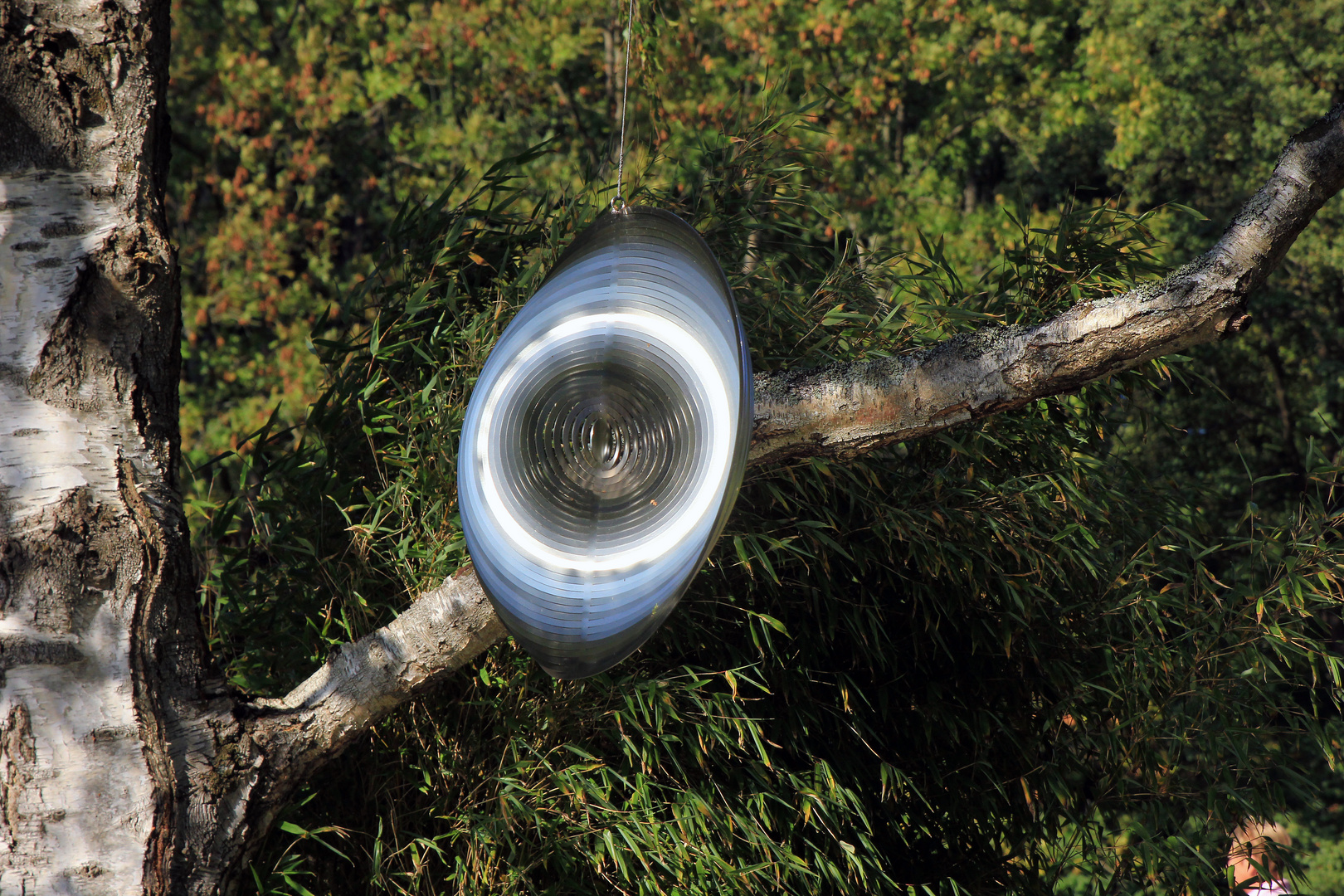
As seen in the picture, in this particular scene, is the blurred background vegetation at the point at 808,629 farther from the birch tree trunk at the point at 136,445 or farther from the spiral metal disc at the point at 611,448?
the spiral metal disc at the point at 611,448

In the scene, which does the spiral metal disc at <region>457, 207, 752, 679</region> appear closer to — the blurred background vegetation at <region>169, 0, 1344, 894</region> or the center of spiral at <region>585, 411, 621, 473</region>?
the center of spiral at <region>585, 411, 621, 473</region>

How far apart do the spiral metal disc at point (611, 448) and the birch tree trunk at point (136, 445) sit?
1.20 ft

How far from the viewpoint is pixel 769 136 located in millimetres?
2156

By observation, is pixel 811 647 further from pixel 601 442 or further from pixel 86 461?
pixel 86 461

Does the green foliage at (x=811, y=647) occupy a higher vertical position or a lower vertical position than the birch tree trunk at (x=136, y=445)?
lower

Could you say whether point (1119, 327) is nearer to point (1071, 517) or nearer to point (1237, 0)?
point (1071, 517)

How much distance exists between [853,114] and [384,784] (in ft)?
14.9

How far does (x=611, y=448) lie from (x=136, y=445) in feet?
2.45

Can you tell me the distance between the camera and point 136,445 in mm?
1463

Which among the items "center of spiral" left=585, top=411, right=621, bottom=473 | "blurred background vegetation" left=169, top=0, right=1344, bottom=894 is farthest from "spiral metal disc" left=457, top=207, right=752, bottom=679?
"blurred background vegetation" left=169, top=0, right=1344, bottom=894

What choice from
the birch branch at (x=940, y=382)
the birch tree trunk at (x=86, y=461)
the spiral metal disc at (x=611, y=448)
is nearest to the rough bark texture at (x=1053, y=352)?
the birch branch at (x=940, y=382)

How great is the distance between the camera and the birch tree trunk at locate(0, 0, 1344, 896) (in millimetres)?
1339

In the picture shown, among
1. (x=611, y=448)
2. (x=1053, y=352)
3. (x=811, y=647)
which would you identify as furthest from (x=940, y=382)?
(x=811, y=647)

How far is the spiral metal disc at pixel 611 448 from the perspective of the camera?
1035 mm
